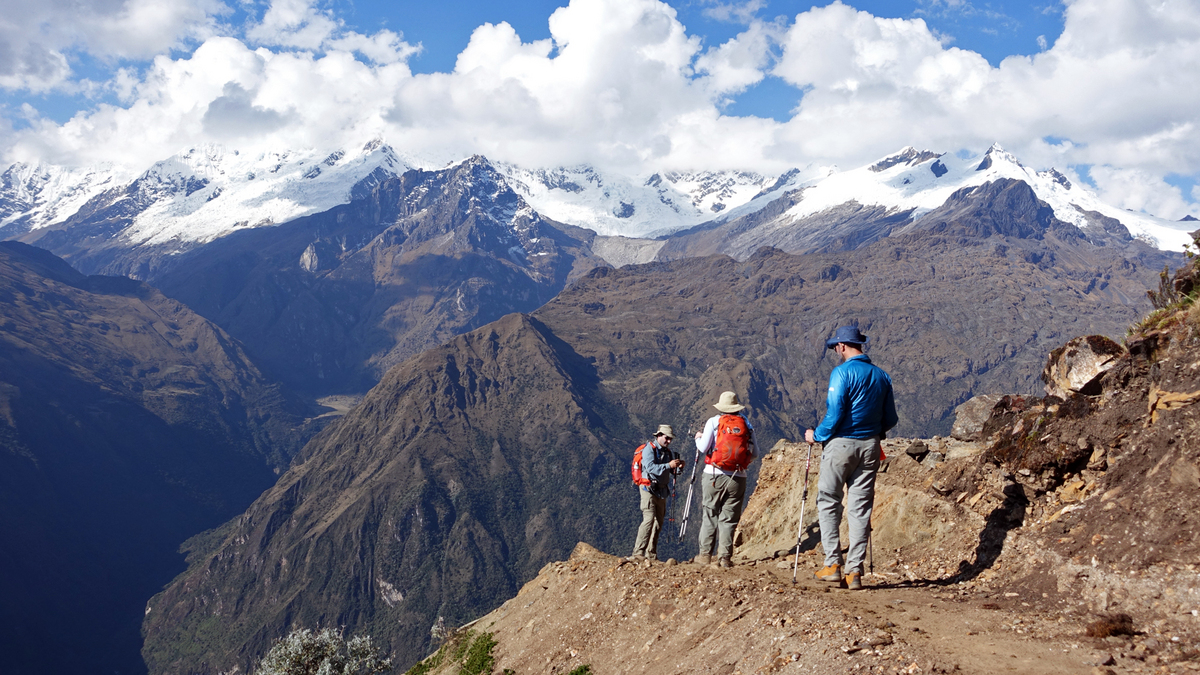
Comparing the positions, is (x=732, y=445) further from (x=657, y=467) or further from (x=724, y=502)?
(x=657, y=467)

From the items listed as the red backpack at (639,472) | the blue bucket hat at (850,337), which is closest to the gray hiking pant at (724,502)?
the red backpack at (639,472)

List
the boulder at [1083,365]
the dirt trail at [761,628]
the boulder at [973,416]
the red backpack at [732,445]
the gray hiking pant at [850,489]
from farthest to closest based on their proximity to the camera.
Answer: the boulder at [973,416]
the boulder at [1083,365]
the red backpack at [732,445]
the gray hiking pant at [850,489]
the dirt trail at [761,628]

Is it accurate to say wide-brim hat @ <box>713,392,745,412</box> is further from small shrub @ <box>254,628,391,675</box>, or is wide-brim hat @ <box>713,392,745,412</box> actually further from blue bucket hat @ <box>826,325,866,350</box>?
small shrub @ <box>254,628,391,675</box>

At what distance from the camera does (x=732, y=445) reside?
1664 cm

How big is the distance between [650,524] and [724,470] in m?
4.03

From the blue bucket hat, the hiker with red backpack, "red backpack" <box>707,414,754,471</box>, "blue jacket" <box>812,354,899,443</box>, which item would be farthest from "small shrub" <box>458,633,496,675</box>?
the blue bucket hat

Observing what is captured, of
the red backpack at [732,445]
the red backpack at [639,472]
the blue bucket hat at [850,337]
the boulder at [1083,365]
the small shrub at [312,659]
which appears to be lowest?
the small shrub at [312,659]

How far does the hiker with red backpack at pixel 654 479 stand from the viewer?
63.9 feet

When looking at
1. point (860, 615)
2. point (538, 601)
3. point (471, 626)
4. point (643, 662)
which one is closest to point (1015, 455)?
point (860, 615)

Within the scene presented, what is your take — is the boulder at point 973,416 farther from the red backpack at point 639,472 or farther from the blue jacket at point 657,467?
the red backpack at point 639,472

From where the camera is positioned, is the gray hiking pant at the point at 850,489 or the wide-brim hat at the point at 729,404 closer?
the gray hiking pant at the point at 850,489

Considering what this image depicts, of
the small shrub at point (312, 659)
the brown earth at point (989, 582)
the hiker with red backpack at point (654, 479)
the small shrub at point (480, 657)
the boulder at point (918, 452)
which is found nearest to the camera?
the brown earth at point (989, 582)

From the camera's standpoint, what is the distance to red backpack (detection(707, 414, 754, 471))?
16.6 metres

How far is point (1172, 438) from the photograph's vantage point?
12.8 meters
